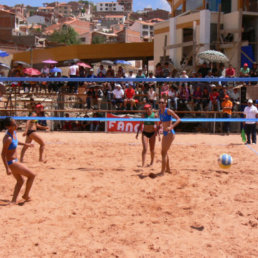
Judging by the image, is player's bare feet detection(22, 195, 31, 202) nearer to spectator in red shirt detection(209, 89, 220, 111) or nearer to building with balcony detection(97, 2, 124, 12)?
spectator in red shirt detection(209, 89, 220, 111)

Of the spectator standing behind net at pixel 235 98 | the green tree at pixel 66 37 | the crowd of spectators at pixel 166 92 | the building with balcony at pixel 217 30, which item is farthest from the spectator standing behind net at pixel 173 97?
the green tree at pixel 66 37

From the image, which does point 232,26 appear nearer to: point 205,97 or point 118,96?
point 205,97

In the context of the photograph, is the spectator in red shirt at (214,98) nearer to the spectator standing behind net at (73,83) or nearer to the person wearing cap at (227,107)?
the person wearing cap at (227,107)

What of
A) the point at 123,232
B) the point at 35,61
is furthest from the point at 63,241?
the point at 35,61

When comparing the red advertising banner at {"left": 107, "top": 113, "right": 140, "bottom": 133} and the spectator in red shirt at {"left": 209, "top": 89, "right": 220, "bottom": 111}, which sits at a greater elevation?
the spectator in red shirt at {"left": 209, "top": 89, "right": 220, "bottom": 111}

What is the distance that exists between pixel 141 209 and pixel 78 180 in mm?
1952

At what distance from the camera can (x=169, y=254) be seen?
14.0 ft

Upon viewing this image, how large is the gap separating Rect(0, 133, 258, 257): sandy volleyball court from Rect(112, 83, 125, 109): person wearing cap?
6021 mm

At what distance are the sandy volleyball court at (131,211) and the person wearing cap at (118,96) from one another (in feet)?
19.8

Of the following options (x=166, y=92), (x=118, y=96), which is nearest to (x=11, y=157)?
(x=166, y=92)

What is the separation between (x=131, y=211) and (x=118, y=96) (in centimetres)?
999

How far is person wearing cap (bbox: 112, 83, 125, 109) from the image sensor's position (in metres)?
15.3

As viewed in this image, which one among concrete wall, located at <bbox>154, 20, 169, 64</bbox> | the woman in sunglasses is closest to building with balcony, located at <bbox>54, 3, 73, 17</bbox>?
concrete wall, located at <bbox>154, 20, 169, 64</bbox>

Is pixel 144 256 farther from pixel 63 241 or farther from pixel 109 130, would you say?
pixel 109 130
